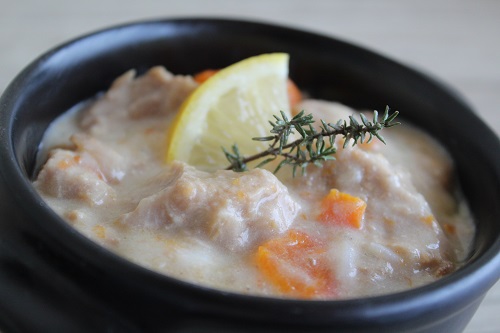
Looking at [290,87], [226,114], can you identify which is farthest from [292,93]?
[226,114]

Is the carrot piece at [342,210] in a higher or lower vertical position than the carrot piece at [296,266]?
higher

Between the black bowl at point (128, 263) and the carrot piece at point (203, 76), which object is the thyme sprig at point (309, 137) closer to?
the black bowl at point (128, 263)

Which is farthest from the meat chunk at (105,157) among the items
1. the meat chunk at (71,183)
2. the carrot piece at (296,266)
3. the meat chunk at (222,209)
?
the carrot piece at (296,266)

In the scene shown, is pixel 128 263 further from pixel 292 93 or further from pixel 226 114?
pixel 292 93

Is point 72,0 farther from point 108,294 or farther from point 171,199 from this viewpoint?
point 108,294

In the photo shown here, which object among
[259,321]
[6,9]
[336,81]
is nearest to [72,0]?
[6,9]

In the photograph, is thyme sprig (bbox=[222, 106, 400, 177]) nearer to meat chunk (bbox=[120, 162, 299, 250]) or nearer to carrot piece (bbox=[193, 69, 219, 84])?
meat chunk (bbox=[120, 162, 299, 250])
